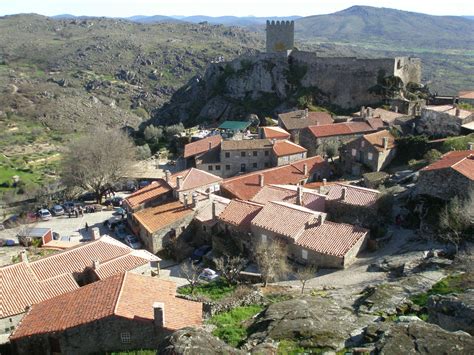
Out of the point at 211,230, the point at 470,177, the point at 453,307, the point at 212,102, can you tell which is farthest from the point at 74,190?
the point at 453,307

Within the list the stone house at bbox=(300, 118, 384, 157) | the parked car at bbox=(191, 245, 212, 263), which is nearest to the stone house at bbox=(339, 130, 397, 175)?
the stone house at bbox=(300, 118, 384, 157)

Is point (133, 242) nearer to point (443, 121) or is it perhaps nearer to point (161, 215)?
point (161, 215)

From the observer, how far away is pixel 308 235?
2975 centimetres

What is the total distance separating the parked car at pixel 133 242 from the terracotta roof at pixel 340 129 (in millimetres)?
25448

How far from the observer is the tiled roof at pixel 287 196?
34.5 meters

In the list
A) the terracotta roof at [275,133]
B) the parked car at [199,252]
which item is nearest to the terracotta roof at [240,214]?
the parked car at [199,252]

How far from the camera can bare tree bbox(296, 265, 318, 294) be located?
24448 mm

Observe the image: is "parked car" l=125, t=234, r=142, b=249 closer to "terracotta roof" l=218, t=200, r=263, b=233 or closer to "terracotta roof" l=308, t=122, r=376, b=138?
"terracotta roof" l=218, t=200, r=263, b=233

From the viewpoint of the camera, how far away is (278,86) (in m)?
78.1

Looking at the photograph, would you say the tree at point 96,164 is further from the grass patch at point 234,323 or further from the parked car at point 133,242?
the grass patch at point 234,323

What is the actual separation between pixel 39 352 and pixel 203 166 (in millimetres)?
35362

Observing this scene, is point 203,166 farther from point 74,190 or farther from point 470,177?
point 470,177

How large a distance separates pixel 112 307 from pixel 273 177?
91.5 ft

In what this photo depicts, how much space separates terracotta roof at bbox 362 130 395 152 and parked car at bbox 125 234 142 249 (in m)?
24.6
